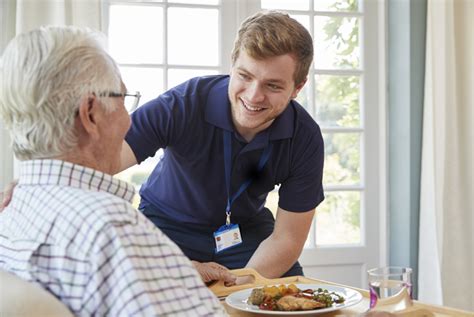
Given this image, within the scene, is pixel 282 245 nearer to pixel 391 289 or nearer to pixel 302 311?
pixel 302 311

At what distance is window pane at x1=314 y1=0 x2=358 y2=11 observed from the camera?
384 centimetres

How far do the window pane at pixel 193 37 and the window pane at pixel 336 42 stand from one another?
1.96 ft

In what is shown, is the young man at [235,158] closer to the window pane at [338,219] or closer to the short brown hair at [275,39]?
the short brown hair at [275,39]

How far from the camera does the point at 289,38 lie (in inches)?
83.6

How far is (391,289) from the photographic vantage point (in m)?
1.26

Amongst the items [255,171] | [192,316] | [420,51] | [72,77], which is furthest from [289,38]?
[420,51]

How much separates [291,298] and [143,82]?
7.33 feet

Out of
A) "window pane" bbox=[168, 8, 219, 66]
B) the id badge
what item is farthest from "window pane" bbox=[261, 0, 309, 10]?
the id badge

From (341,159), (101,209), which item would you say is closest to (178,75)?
(341,159)

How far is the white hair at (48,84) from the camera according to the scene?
1.16m

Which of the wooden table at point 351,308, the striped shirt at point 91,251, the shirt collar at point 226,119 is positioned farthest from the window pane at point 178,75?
the striped shirt at point 91,251

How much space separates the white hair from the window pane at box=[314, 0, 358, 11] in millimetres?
2787

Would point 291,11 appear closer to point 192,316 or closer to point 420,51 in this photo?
point 420,51

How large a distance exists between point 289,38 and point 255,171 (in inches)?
18.5
